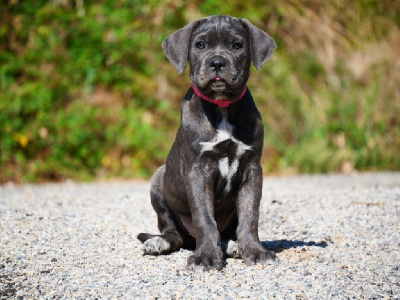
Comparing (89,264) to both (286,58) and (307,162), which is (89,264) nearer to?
(307,162)

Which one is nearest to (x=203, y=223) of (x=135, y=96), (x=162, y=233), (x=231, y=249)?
(x=231, y=249)

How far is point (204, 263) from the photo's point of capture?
414 cm

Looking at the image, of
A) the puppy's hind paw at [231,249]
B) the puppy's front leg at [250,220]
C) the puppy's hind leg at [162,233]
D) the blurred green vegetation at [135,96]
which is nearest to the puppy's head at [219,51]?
the puppy's front leg at [250,220]

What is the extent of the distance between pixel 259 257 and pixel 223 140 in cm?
89

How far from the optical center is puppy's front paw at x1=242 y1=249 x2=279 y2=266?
14.0 feet

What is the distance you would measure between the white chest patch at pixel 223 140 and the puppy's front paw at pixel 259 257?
0.55 meters

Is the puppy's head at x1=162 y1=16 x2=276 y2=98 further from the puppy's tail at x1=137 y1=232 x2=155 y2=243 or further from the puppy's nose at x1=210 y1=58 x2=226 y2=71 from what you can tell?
the puppy's tail at x1=137 y1=232 x2=155 y2=243

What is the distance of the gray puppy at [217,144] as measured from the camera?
4.39 meters

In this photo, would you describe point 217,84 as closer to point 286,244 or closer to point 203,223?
point 203,223

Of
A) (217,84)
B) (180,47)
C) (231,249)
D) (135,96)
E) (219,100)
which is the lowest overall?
(231,249)

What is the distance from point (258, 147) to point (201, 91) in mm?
611

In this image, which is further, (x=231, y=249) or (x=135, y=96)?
(x=135, y=96)

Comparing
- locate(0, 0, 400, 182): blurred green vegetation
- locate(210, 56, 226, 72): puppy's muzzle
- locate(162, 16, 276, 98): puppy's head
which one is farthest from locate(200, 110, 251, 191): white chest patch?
locate(0, 0, 400, 182): blurred green vegetation

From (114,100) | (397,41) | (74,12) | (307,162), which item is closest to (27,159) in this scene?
(114,100)
